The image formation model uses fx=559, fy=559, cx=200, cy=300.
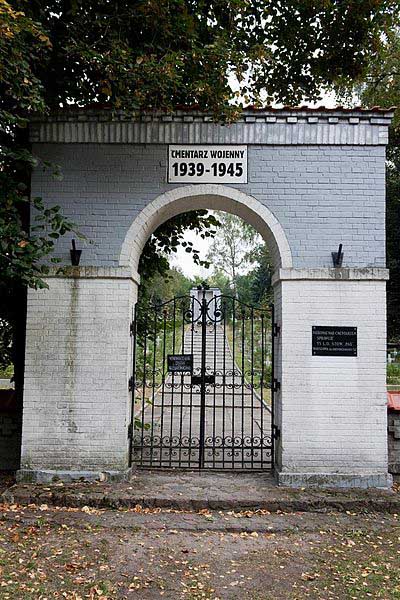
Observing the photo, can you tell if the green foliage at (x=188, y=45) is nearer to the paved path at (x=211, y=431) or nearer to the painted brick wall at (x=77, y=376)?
the painted brick wall at (x=77, y=376)

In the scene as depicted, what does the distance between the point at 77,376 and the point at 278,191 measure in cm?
377

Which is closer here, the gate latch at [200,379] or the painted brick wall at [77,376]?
the painted brick wall at [77,376]

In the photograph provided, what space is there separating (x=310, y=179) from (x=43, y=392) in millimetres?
4712

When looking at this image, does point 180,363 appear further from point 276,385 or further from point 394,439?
point 394,439

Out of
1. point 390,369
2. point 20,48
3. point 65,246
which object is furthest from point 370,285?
point 390,369

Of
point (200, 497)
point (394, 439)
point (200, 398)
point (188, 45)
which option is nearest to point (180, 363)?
point (200, 497)

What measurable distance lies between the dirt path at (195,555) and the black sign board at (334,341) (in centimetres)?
207

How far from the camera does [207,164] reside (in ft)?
25.9

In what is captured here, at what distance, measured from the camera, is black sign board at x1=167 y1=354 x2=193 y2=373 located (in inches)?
322

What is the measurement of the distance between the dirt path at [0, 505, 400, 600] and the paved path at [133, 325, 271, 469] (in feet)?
4.67

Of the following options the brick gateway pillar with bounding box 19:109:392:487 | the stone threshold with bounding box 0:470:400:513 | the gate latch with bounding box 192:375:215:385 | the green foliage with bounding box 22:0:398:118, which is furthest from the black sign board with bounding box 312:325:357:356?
the green foliage with bounding box 22:0:398:118

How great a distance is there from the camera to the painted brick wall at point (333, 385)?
7.49 meters

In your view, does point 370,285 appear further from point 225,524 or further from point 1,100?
point 1,100

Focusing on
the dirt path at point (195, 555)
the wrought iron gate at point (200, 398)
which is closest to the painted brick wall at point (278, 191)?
the wrought iron gate at point (200, 398)
